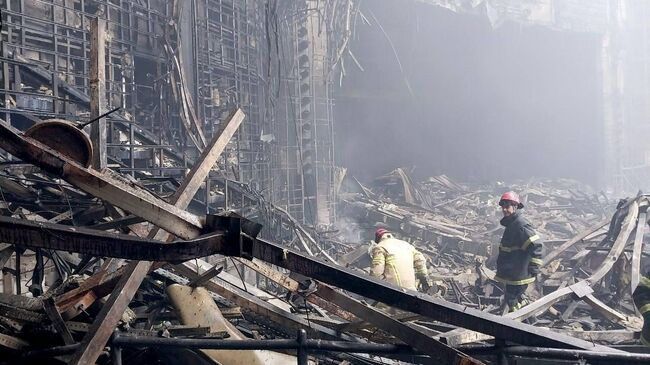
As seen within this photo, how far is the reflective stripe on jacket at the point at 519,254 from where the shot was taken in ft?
23.6

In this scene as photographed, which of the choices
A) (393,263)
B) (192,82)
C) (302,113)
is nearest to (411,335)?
(393,263)

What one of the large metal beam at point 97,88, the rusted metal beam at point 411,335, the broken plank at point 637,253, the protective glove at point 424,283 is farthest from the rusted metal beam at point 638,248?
the large metal beam at point 97,88

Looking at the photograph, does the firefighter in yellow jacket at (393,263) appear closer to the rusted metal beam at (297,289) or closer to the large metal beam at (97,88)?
the rusted metal beam at (297,289)

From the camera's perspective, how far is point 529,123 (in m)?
33.2

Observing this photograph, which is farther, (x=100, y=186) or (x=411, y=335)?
(x=411, y=335)

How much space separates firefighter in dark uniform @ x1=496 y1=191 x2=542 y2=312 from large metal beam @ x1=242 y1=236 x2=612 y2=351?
4980mm

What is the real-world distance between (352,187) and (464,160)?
13363 mm

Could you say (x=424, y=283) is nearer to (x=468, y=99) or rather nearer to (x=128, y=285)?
(x=128, y=285)

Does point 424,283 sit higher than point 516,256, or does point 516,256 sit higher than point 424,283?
point 516,256

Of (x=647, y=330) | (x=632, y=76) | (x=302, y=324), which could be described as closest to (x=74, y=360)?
(x=302, y=324)

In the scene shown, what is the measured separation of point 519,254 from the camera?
7340 mm

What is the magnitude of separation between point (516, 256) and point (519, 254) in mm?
53

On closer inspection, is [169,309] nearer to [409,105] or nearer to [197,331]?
[197,331]

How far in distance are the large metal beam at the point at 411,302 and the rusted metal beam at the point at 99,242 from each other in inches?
11.9
